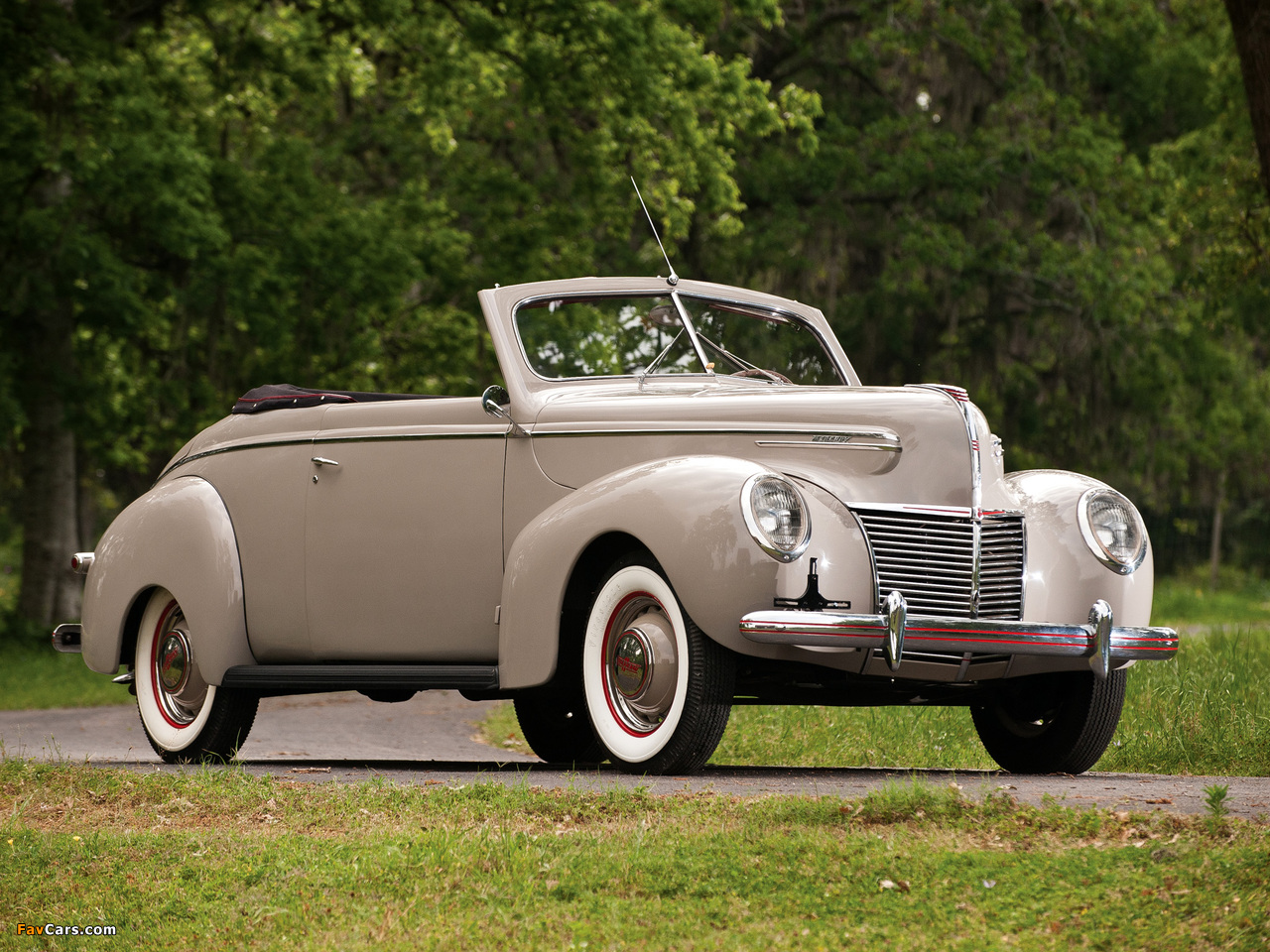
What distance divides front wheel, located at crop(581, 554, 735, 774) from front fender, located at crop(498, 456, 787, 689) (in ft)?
0.46

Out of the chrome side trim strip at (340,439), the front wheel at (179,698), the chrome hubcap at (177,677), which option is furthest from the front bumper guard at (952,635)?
the chrome hubcap at (177,677)

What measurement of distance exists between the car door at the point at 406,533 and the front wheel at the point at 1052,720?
7.48ft

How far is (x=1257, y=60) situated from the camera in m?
9.68

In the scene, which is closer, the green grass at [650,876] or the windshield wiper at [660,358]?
the green grass at [650,876]

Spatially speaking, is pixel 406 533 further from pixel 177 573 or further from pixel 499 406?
pixel 177 573

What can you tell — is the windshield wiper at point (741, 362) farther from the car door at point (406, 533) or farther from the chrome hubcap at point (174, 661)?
the chrome hubcap at point (174, 661)

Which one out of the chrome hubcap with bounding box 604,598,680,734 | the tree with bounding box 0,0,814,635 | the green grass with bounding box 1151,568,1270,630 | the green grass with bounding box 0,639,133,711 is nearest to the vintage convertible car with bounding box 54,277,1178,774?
the chrome hubcap with bounding box 604,598,680,734

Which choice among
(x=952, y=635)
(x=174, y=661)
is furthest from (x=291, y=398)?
(x=952, y=635)

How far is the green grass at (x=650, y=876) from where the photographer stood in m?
4.03

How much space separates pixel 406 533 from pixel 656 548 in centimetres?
165

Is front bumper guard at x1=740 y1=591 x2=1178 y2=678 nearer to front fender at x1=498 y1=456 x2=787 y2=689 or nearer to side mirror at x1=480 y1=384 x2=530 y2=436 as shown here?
front fender at x1=498 y1=456 x2=787 y2=689

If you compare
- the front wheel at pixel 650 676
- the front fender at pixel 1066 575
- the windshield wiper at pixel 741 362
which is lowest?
the front wheel at pixel 650 676

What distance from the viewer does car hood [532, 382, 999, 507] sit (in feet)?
20.2

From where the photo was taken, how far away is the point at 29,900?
4.64m
